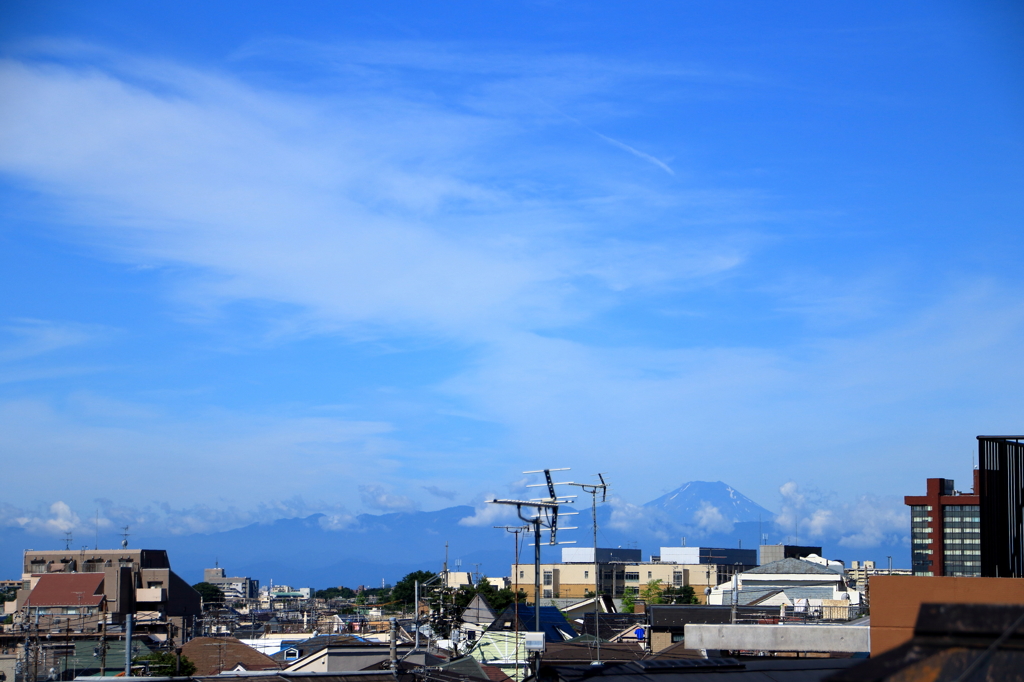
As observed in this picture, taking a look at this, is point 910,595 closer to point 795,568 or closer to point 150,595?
point 150,595

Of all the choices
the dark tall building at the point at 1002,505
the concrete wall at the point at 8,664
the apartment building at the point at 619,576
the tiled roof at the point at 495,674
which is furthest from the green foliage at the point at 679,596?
the dark tall building at the point at 1002,505

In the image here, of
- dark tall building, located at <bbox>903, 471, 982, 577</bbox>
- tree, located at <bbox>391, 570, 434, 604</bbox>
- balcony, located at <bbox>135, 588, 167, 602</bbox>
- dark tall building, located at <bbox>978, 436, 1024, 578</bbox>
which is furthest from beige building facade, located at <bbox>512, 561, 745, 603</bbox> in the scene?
dark tall building, located at <bbox>978, 436, 1024, 578</bbox>

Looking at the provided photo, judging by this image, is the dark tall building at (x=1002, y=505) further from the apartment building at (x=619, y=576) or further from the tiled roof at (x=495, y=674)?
the apartment building at (x=619, y=576)

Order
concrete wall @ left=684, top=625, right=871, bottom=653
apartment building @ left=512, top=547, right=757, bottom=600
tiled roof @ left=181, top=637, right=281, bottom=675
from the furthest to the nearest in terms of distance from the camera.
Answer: apartment building @ left=512, top=547, right=757, bottom=600
tiled roof @ left=181, top=637, right=281, bottom=675
concrete wall @ left=684, top=625, right=871, bottom=653

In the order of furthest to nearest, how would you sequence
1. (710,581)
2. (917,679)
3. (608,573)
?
(608,573), (710,581), (917,679)

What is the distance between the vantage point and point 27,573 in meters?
116

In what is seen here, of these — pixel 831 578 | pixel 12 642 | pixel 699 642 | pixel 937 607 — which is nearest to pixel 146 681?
pixel 699 642

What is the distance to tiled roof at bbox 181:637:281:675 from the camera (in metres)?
53.9

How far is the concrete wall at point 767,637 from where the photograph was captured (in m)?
21.4

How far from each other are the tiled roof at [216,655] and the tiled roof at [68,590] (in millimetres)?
39378

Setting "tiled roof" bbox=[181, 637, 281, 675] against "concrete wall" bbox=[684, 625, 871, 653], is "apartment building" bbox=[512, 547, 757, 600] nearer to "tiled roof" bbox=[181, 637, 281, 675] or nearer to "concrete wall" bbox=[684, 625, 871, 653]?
"tiled roof" bbox=[181, 637, 281, 675]

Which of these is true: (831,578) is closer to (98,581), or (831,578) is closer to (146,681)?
(98,581)

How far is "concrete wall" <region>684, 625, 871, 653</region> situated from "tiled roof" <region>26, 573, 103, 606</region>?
8379cm

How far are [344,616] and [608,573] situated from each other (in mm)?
58318
